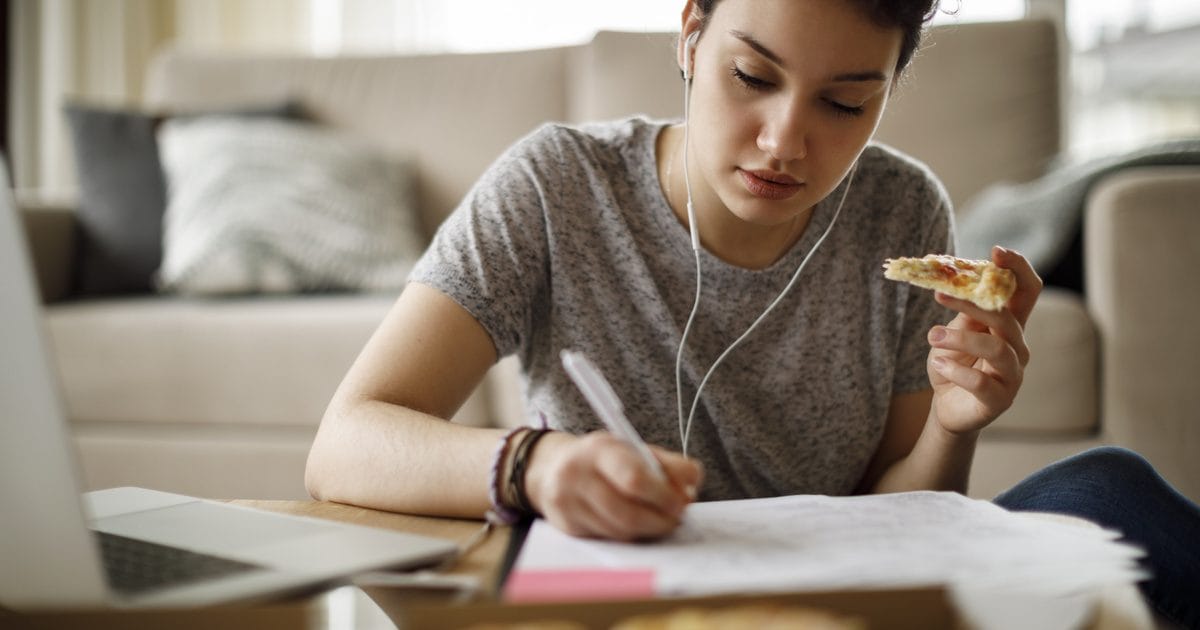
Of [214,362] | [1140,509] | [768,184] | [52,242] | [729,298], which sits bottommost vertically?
[214,362]

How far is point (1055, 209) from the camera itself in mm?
1822

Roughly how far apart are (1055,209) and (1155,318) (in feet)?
0.82

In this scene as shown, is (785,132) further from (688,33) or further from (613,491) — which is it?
(613,491)

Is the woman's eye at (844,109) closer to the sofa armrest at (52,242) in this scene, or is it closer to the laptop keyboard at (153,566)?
the laptop keyboard at (153,566)

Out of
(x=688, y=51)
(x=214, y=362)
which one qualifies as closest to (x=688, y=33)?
(x=688, y=51)

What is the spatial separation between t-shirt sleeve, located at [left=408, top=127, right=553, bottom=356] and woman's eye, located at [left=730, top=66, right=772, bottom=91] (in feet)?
0.74

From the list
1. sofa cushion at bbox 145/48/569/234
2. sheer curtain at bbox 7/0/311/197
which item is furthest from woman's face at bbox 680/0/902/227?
sheer curtain at bbox 7/0/311/197

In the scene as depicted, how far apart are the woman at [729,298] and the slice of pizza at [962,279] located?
2 centimetres

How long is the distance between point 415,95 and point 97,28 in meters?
1.61

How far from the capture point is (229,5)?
3.62 metres

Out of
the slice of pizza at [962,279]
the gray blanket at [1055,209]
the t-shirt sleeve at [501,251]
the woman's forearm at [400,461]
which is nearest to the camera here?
the woman's forearm at [400,461]

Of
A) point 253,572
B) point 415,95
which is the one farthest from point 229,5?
point 253,572

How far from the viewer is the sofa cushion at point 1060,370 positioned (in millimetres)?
1733

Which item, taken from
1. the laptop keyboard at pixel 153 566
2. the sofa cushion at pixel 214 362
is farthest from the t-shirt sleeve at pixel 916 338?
the sofa cushion at pixel 214 362
